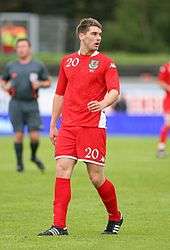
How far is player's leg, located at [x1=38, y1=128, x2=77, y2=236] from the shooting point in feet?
34.0

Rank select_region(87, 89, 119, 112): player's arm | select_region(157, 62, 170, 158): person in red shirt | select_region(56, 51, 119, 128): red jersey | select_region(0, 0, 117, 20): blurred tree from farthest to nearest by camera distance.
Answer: select_region(0, 0, 117, 20): blurred tree → select_region(157, 62, 170, 158): person in red shirt → select_region(56, 51, 119, 128): red jersey → select_region(87, 89, 119, 112): player's arm

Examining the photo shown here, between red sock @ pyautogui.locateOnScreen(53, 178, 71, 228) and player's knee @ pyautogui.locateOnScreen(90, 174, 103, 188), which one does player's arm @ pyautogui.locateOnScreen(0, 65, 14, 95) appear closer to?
player's knee @ pyautogui.locateOnScreen(90, 174, 103, 188)

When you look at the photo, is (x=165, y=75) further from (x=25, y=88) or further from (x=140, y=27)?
(x=140, y=27)

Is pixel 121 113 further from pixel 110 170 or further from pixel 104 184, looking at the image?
pixel 104 184

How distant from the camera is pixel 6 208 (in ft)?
42.3

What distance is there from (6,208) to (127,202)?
65.8 inches

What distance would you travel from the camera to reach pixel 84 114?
1056cm

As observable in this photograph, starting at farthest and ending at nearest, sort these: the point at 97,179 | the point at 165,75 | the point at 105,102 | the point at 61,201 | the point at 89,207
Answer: the point at 165,75
the point at 89,207
the point at 97,179
the point at 61,201
the point at 105,102

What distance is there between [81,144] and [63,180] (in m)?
0.41

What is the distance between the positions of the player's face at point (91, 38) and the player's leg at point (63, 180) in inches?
35.6

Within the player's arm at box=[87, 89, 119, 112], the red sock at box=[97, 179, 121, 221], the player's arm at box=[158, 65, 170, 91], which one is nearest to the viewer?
the player's arm at box=[87, 89, 119, 112]

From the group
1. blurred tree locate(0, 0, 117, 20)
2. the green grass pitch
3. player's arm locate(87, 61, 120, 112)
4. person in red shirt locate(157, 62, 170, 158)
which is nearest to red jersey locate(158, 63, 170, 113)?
person in red shirt locate(157, 62, 170, 158)

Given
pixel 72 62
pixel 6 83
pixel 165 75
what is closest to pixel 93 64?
pixel 72 62

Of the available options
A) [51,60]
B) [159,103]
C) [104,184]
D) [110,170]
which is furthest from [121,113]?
[104,184]
